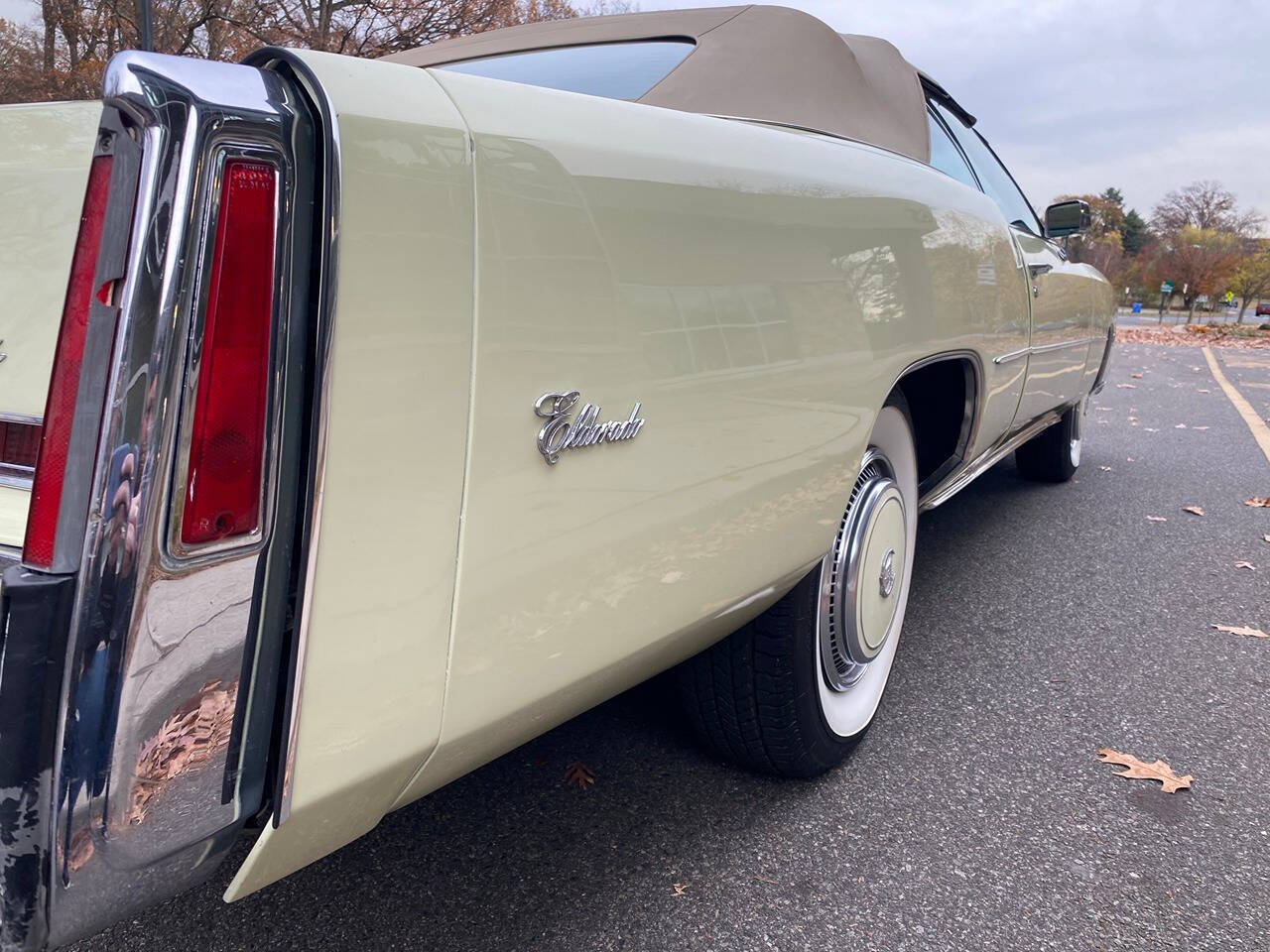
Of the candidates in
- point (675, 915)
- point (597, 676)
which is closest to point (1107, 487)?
point (675, 915)

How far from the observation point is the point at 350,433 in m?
0.96

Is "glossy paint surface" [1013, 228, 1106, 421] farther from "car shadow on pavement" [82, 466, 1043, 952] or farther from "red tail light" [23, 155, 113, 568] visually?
"red tail light" [23, 155, 113, 568]

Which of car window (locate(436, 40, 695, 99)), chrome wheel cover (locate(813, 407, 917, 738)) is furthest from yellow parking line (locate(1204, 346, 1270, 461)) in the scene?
car window (locate(436, 40, 695, 99))

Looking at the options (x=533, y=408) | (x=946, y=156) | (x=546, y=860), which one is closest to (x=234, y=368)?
(x=533, y=408)

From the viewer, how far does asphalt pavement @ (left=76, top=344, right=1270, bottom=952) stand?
1.68 m

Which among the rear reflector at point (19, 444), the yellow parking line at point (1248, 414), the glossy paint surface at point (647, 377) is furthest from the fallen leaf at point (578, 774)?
the yellow parking line at point (1248, 414)

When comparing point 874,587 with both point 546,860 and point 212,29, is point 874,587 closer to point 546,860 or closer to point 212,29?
point 546,860

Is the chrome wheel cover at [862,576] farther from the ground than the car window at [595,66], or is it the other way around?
the car window at [595,66]

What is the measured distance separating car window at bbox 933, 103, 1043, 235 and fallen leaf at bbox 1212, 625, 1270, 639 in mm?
1444

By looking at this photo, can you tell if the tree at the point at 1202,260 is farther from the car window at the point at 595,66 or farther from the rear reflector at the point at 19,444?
the rear reflector at the point at 19,444

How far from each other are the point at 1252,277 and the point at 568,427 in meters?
43.9

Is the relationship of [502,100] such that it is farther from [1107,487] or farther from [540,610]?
[1107,487]

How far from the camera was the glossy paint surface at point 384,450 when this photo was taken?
0.96m

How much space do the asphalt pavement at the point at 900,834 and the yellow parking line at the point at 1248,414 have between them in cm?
403
